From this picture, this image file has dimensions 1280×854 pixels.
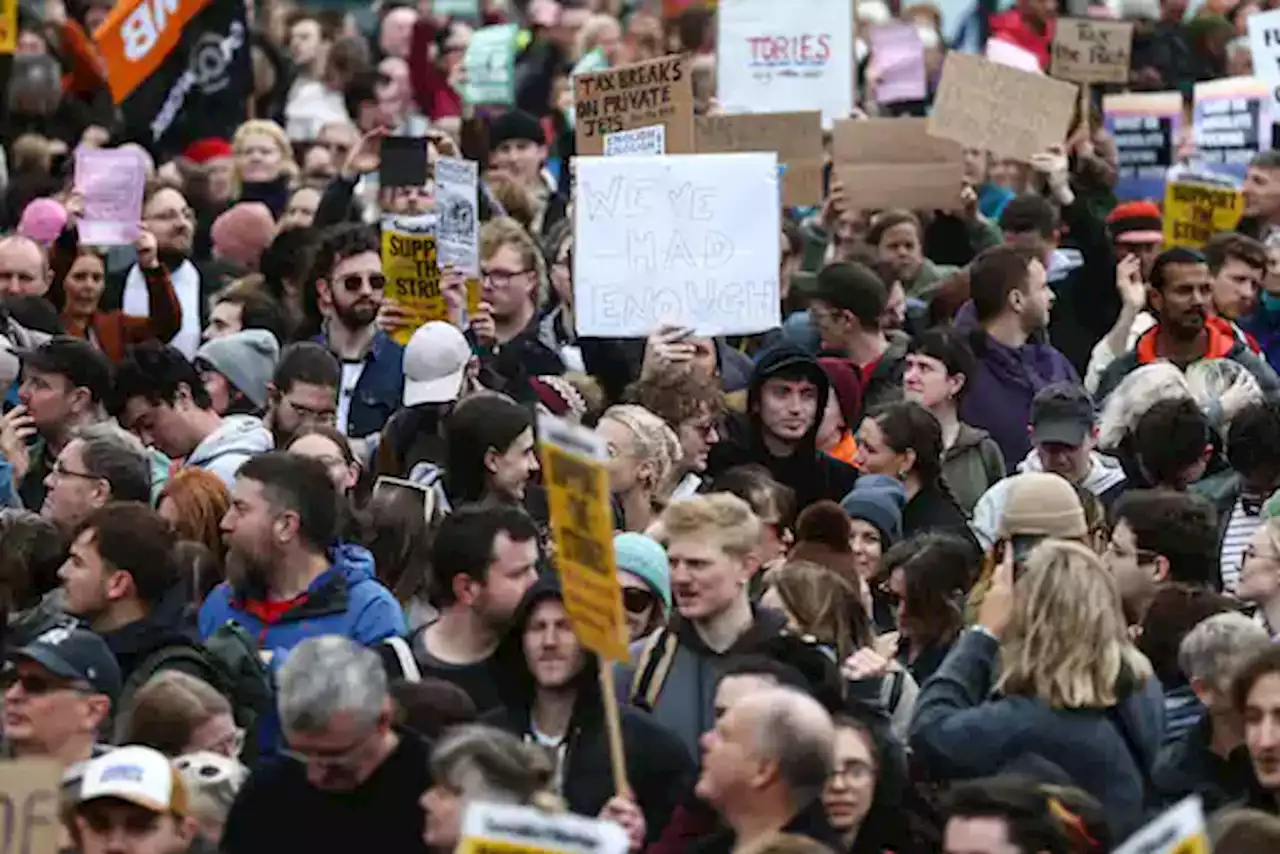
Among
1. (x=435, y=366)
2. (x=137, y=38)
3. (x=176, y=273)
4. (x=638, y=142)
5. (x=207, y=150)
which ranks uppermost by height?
(x=137, y=38)

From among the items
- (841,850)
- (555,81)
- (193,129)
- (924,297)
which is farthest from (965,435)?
(555,81)

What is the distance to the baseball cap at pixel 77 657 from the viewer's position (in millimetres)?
7910

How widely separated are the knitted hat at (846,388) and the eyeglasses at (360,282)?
1.60m

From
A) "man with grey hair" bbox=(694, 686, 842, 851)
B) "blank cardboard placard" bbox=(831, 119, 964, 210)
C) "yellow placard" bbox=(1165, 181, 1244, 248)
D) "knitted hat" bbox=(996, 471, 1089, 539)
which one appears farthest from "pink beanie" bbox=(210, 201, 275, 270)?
"man with grey hair" bbox=(694, 686, 842, 851)

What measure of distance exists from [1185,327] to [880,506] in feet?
8.52

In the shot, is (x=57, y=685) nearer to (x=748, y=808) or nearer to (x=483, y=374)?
(x=748, y=808)

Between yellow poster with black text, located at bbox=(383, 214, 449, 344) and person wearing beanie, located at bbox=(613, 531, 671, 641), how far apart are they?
3366mm

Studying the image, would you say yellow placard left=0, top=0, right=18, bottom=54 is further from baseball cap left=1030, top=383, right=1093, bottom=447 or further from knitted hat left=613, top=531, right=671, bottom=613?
knitted hat left=613, top=531, right=671, bottom=613

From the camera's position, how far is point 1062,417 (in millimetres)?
11086

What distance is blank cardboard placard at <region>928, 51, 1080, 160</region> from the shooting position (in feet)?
51.2

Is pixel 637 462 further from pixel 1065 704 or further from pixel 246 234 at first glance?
pixel 246 234

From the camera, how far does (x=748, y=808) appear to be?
6969 mm

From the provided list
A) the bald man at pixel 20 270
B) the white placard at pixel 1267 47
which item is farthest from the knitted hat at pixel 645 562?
the white placard at pixel 1267 47

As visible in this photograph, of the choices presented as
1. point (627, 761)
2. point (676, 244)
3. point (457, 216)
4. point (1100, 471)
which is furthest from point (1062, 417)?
point (627, 761)
